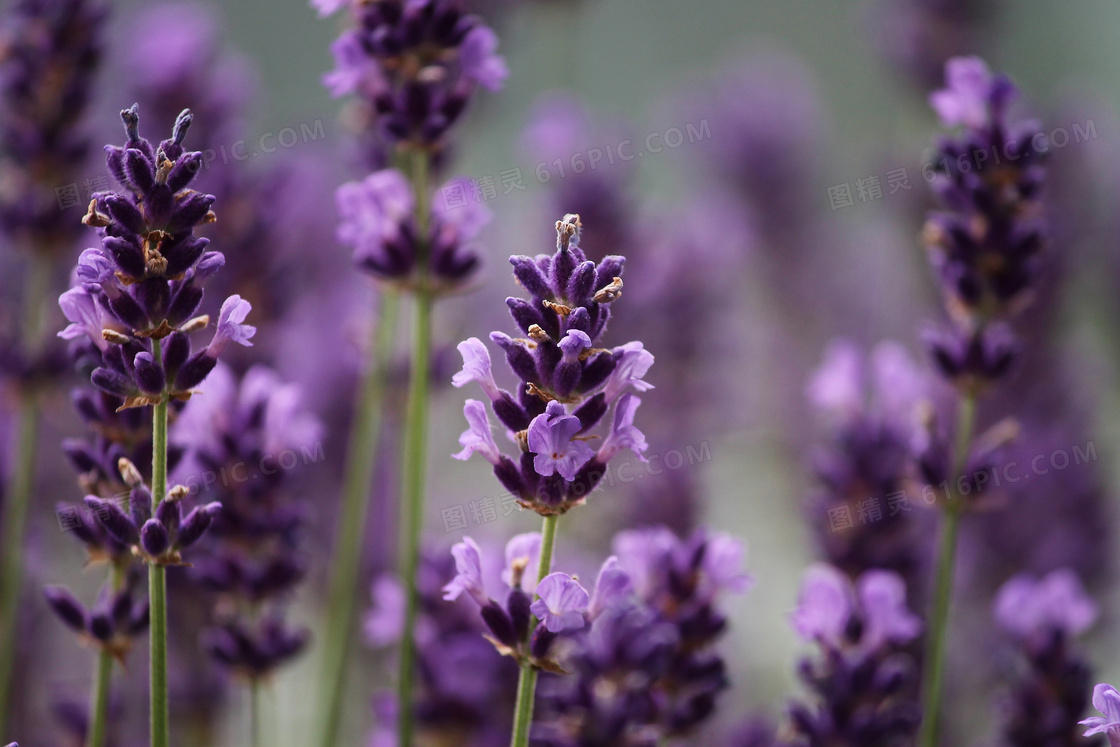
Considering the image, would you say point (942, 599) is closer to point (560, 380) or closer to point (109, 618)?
point (560, 380)

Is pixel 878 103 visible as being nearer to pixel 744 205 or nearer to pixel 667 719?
pixel 744 205

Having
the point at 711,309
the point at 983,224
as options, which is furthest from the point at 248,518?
the point at 711,309

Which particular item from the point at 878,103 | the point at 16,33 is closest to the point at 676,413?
the point at 16,33

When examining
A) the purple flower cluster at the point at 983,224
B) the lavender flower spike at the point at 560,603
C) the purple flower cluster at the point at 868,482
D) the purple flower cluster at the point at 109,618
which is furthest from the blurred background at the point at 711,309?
the lavender flower spike at the point at 560,603

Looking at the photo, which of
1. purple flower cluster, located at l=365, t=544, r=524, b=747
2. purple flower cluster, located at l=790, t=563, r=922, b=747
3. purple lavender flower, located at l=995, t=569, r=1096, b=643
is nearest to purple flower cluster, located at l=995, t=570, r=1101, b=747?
purple lavender flower, located at l=995, t=569, r=1096, b=643

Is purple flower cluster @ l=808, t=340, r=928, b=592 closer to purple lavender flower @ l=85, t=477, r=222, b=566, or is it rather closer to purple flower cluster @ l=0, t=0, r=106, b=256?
purple lavender flower @ l=85, t=477, r=222, b=566
